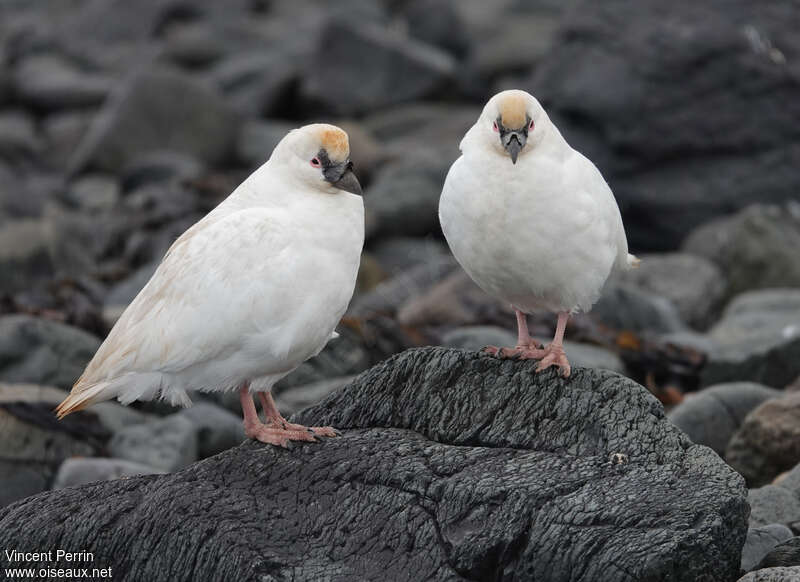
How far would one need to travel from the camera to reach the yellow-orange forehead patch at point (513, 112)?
9.50 meters

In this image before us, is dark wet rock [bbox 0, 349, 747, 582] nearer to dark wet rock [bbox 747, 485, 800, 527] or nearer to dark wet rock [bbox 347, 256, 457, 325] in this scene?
dark wet rock [bbox 747, 485, 800, 527]

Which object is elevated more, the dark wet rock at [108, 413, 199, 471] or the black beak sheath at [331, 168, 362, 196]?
the black beak sheath at [331, 168, 362, 196]

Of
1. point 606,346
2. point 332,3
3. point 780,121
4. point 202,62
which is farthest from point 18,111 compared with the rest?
point 606,346

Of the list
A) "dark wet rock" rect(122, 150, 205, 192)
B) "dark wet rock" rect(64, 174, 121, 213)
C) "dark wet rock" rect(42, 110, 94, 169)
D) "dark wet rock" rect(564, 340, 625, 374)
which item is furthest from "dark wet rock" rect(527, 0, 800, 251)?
"dark wet rock" rect(42, 110, 94, 169)

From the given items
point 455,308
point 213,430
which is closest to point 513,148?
point 213,430

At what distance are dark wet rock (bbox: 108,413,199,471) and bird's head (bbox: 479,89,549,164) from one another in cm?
563

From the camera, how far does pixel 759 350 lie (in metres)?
15.6

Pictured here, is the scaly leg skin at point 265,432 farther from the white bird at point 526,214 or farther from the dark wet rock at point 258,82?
the dark wet rock at point 258,82

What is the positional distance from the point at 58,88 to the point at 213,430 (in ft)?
84.1

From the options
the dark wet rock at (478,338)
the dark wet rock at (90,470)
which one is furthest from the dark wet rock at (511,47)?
the dark wet rock at (90,470)

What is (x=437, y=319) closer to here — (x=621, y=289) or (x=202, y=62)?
(x=621, y=289)

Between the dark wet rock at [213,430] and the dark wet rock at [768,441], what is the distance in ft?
17.2

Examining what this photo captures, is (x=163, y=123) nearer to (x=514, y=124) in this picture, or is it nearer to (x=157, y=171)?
(x=157, y=171)

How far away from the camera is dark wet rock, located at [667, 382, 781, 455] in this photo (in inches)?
514
